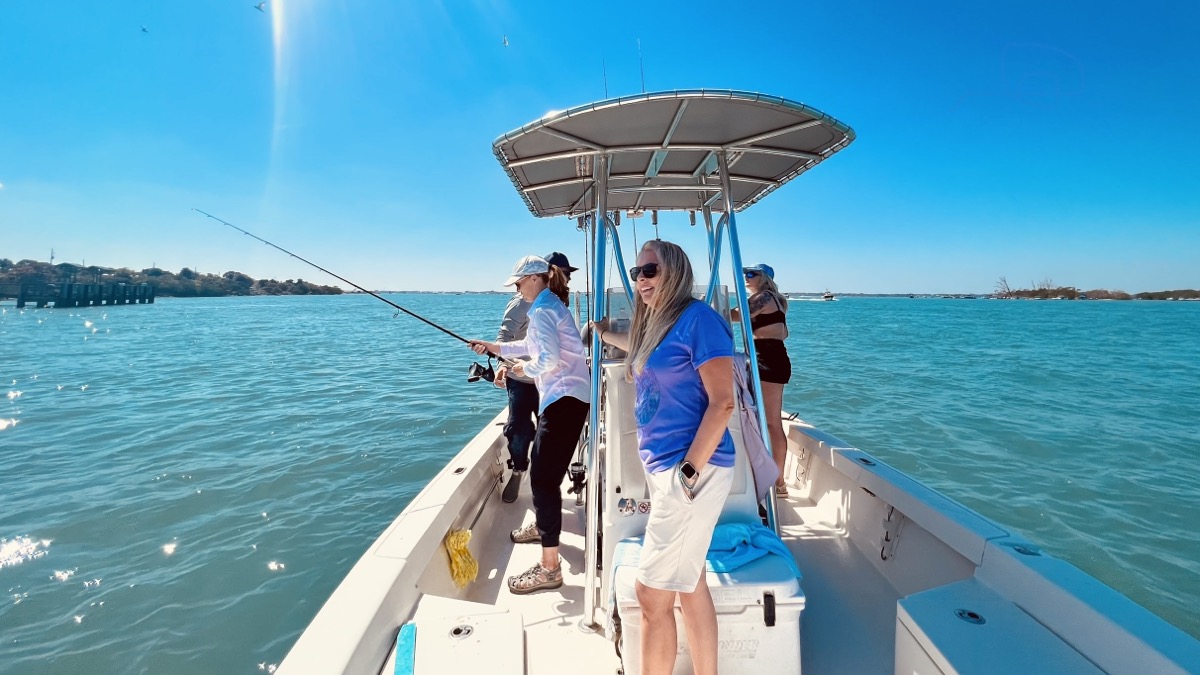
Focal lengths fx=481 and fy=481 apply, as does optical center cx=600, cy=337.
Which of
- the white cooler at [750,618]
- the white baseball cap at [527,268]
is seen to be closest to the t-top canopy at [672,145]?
the white baseball cap at [527,268]

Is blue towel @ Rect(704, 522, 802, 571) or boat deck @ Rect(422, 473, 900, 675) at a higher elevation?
blue towel @ Rect(704, 522, 802, 571)

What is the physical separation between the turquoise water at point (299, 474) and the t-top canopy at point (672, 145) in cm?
384

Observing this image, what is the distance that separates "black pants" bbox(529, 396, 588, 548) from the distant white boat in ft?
0.81

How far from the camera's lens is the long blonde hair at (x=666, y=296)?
173cm

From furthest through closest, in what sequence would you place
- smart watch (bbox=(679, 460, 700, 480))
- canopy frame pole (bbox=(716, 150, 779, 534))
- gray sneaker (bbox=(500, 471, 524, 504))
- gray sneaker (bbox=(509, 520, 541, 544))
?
gray sneaker (bbox=(500, 471, 524, 504)) < gray sneaker (bbox=(509, 520, 541, 544)) < canopy frame pole (bbox=(716, 150, 779, 534)) < smart watch (bbox=(679, 460, 700, 480))

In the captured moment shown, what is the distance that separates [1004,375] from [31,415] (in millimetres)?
23658

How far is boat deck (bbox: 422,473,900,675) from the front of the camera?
89.3 inches

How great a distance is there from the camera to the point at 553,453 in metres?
2.82

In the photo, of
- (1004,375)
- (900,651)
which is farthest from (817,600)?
(1004,375)

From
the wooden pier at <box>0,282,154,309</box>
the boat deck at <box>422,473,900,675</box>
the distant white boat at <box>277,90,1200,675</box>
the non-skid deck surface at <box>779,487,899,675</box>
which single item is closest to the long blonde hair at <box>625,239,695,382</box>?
the distant white boat at <box>277,90,1200,675</box>

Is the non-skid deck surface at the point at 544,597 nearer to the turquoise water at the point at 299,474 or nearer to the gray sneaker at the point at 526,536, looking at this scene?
the gray sneaker at the point at 526,536

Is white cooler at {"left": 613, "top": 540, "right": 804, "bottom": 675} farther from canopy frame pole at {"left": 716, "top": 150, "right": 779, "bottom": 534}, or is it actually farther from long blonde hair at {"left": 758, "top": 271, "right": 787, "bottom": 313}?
long blonde hair at {"left": 758, "top": 271, "right": 787, "bottom": 313}

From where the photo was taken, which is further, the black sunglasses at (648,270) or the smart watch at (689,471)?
the black sunglasses at (648,270)

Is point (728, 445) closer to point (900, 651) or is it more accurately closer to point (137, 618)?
point (900, 651)
